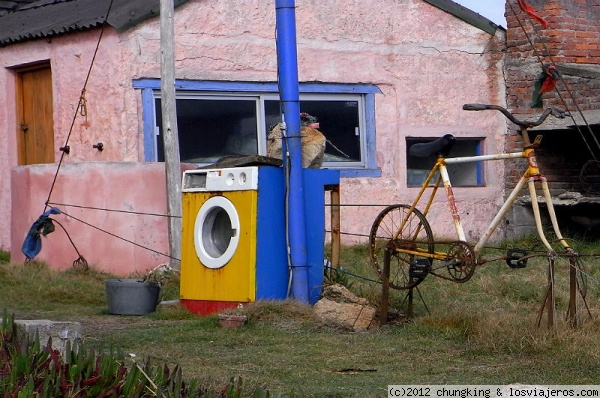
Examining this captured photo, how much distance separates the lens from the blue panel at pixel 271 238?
769cm

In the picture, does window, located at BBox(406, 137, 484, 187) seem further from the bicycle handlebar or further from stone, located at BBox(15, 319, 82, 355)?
stone, located at BBox(15, 319, 82, 355)

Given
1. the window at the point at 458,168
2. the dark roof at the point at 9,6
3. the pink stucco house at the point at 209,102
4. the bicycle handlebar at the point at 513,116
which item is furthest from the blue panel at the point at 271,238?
the dark roof at the point at 9,6

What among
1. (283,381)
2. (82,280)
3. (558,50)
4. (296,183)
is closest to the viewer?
(283,381)

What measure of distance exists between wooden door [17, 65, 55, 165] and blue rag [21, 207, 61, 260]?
1.47 metres

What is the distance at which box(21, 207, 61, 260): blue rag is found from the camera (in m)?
10.3

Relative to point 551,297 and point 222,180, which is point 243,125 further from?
point 551,297

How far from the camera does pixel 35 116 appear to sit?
11961 millimetres

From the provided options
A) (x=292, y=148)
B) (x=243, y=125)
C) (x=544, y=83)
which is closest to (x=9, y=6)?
(x=243, y=125)

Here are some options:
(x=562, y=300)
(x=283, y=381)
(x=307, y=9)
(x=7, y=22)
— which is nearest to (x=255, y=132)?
(x=307, y=9)

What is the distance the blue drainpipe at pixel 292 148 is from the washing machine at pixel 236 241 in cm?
9

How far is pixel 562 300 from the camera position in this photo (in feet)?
26.0

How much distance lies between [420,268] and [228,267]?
4.93 ft

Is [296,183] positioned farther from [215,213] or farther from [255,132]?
[255,132]

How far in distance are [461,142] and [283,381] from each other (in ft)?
25.9
